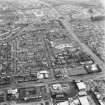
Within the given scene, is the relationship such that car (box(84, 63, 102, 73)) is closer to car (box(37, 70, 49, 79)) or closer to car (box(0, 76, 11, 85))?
car (box(37, 70, 49, 79))

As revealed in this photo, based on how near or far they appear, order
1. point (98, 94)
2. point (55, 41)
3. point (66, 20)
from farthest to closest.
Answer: point (66, 20) → point (55, 41) → point (98, 94)

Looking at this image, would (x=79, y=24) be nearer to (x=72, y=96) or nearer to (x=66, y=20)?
(x=66, y=20)

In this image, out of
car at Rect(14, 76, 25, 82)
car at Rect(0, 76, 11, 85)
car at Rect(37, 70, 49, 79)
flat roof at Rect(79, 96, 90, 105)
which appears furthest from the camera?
car at Rect(37, 70, 49, 79)

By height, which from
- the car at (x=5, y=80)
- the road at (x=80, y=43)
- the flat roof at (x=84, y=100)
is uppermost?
the road at (x=80, y=43)

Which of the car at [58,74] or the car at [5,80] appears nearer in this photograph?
the car at [5,80]

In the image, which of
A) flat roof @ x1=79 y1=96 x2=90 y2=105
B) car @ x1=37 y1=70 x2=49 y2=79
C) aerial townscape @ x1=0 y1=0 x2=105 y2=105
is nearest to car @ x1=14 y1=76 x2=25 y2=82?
aerial townscape @ x1=0 y1=0 x2=105 y2=105

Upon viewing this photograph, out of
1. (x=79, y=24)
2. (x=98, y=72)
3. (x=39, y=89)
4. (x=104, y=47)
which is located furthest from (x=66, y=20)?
(x=39, y=89)

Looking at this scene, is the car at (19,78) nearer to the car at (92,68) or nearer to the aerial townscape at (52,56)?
the aerial townscape at (52,56)

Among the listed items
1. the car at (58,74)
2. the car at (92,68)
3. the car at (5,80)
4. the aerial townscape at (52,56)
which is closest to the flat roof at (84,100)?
the aerial townscape at (52,56)
